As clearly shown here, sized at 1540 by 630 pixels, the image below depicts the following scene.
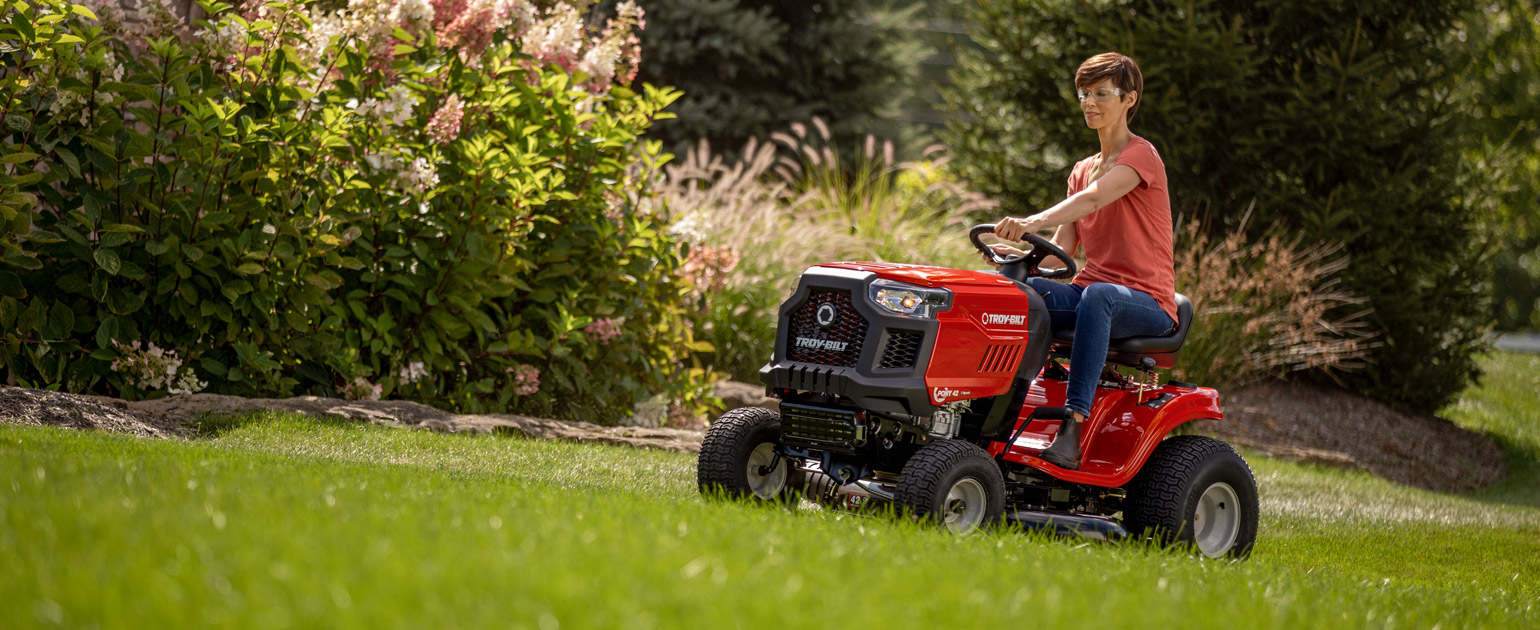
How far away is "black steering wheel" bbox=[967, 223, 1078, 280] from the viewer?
495cm

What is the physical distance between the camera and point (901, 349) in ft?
14.6

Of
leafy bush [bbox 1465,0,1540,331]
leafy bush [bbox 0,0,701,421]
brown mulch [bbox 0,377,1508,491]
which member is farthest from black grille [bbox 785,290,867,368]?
leafy bush [bbox 1465,0,1540,331]

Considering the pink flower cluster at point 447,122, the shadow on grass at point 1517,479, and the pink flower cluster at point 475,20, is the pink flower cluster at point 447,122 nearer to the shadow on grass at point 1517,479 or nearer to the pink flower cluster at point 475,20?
the pink flower cluster at point 475,20

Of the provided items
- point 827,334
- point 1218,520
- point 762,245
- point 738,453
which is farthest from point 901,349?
Result: point 762,245

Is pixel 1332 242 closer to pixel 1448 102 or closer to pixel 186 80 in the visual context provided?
pixel 1448 102

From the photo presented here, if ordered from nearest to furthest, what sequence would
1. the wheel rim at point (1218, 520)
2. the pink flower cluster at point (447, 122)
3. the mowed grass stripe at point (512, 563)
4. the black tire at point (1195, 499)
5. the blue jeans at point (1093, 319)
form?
the mowed grass stripe at point (512, 563) < the blue jeans at point (1093, 319) < the black tire at point (1195, 499) < the wheel rim at point (1218, 520) < the pink flower cluster at point (447, 122)

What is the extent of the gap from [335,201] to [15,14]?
1580 millimetres

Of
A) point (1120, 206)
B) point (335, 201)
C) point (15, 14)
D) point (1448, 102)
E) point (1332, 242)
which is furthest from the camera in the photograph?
point (1448, 102)

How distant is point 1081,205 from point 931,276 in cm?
65

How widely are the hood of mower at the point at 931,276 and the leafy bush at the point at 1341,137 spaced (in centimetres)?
784

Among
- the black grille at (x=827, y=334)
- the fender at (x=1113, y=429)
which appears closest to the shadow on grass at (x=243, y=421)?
the black grille at (x=827, y=334)

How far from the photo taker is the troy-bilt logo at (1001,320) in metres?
4.59

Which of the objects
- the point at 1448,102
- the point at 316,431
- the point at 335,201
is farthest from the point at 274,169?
the point at 1448,102

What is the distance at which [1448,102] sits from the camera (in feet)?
42.9
